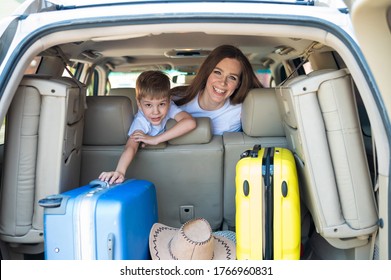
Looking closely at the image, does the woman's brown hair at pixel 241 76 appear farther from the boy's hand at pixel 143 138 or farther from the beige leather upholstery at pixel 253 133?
the boy's hand at pixel 143 138

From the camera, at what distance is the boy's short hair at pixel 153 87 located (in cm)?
249

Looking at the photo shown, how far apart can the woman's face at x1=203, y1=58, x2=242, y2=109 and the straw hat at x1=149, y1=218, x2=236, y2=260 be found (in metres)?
0.93

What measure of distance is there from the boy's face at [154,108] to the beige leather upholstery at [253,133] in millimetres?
392

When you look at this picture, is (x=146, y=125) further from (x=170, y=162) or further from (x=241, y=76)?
(x=241, y=76)

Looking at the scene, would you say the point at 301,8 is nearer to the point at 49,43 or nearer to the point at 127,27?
the point at 127,27

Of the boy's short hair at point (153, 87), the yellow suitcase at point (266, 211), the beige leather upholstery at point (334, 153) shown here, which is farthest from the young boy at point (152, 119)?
the beige leather upholstery at point (334, 153)

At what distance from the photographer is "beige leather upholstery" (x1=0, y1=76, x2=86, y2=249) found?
204 cm

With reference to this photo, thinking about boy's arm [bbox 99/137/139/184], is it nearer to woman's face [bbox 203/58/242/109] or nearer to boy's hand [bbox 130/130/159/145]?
boy's hand [bbox 130/130/159/145]

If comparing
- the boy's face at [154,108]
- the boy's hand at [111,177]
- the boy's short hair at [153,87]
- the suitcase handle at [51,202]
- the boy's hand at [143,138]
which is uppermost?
the boy's short hair at [153,87]

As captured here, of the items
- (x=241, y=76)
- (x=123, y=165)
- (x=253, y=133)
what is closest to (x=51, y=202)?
(x=123, y=165)

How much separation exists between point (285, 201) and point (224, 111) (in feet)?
3.45

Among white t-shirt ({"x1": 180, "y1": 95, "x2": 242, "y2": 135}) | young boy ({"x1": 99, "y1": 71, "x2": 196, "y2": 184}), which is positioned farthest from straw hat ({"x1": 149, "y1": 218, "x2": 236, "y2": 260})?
white t-shirt ({"x1": 180, "y1": 95, "x2": 242, "y2": 135})

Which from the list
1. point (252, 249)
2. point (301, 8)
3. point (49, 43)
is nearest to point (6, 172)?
point (49, 43)

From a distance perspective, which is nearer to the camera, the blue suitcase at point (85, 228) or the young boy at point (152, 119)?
the blue suitcase at point (85, 228)
